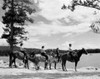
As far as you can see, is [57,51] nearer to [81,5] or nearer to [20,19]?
[20,19]

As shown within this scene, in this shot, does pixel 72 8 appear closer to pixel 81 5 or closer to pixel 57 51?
pixel 81 5

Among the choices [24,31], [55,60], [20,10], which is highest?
[20,10]

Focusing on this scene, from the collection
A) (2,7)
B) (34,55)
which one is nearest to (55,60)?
(34,55)

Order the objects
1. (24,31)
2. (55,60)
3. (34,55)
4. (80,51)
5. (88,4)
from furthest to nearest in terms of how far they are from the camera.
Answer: (24,31), (55,60), (34,55), (80,51), (88,4)

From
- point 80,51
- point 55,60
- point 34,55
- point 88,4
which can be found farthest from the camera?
point 55,60

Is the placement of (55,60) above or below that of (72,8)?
below

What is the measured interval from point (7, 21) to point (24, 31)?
3.21 metres

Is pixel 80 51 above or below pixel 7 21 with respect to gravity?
below

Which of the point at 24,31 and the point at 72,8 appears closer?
the point at 72,8

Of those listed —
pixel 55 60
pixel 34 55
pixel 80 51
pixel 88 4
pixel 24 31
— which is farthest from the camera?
pixel 24 31

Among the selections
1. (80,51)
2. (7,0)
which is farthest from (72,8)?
(7,0)

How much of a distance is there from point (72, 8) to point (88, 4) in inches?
65.2

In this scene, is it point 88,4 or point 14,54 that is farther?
point 14,54

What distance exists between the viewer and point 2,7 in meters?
34.7
